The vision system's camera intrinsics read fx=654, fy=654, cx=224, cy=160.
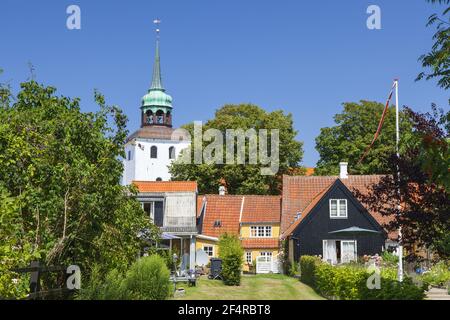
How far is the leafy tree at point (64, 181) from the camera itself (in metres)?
14.2

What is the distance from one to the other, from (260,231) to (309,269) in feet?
61.2

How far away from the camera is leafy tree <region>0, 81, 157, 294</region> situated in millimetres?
14203

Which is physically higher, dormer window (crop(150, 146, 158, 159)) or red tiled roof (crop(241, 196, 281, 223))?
dormer window (crop(150, 146, 158, 159))

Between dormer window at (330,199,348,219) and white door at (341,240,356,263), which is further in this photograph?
dormer window at (330,199,348,219)

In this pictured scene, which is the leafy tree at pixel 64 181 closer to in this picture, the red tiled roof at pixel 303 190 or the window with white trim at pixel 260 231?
the red tiled roof at pixel 303 190

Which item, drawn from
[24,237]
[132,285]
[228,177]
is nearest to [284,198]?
[228,177]

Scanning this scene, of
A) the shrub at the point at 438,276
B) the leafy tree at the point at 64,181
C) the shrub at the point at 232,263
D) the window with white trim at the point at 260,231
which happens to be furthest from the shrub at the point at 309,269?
the window with white trim at the point at 260,231

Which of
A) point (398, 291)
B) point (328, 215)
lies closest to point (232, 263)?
point (328, 215)

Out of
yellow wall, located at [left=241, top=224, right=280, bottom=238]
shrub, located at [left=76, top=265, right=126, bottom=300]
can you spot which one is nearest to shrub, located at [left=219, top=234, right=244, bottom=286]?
shrub, located at [left=76, top=265, right=126, bottom=300]

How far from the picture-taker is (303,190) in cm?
4772

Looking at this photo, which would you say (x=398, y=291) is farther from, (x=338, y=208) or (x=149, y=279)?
(x=338, y=208)

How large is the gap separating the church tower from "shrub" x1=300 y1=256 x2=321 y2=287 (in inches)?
2971

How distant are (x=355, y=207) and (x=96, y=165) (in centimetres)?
2837

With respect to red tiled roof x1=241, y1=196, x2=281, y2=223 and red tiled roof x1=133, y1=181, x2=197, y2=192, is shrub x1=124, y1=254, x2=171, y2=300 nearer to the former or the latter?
red tiled roof x1=133, y1=181, x2=197, y2=192
